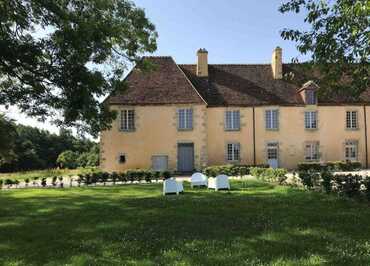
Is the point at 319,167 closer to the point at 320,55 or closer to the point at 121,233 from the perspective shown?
the point at 320,55

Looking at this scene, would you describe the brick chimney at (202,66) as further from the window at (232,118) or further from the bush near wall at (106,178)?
the bush near wall at (106,178)

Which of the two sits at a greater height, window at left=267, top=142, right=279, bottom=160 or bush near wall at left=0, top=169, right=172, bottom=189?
window at left=267, top=142, right=279, bottom=160

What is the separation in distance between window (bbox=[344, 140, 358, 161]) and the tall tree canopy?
76.8 ft

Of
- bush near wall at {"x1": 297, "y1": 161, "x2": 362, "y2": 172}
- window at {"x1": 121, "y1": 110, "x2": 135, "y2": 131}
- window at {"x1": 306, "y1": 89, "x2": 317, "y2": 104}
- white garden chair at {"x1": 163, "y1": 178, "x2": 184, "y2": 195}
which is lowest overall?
white garden chair at {"x1": 163, "y1": 178, "x2": 184, "y2": 195}

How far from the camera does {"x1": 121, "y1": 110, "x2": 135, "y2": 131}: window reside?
30312 mm

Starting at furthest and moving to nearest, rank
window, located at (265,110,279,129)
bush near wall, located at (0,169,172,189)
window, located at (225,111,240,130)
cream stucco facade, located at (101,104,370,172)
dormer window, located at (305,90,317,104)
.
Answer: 1. dormer window, located at (305,90,317,104)
2. window, located at (265,110,279,129)
3. window, located at (225,111,240,130)
4. cream stucco facade, located at (101,104,370,172)
5. bush near wall, located at (0,169,172,189)

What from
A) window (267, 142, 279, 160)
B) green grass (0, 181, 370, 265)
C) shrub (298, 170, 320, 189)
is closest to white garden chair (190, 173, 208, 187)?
shrub (298, 170, 320, 189)

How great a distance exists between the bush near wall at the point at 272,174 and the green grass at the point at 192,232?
5.56 m

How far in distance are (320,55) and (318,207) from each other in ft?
14.3

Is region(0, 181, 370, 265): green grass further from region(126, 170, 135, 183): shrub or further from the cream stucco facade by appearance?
the cream stucco facade

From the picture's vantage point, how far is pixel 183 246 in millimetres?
7105

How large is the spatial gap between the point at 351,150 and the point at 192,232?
27.6m

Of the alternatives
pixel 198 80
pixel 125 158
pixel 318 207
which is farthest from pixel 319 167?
pixel 318 207

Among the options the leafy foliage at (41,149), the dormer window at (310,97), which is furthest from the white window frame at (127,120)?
the leafy foliage at (41,149)
